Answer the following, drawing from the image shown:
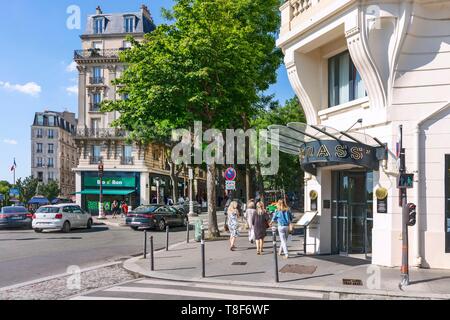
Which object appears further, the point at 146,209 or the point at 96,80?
the point at 96,80

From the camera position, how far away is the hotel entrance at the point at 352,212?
42.2 feet

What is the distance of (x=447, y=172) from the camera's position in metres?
11.2

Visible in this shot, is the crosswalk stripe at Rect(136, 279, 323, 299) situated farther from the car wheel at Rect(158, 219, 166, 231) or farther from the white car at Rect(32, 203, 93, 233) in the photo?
the car wheel at Rect(158, 219, 166, 231)

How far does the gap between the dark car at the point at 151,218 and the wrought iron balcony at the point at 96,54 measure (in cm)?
2813

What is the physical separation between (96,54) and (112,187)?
48.4 ft

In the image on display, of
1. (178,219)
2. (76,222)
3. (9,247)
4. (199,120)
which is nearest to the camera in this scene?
(9,247)

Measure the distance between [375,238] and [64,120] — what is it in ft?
312

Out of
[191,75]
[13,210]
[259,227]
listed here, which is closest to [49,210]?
[13,210]

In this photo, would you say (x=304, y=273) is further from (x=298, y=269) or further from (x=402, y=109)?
(x=402, y=109)

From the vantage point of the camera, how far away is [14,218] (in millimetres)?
24969

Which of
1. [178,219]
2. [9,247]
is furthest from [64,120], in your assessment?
[9,247]

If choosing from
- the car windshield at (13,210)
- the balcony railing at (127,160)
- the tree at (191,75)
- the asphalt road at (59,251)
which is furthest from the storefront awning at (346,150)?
the balcony railing at (127,160)

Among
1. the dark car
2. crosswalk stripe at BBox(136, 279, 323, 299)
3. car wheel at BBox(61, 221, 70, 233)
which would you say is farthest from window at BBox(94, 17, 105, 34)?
crosswalk stripe at BBox(136, 279, 323, 299)
